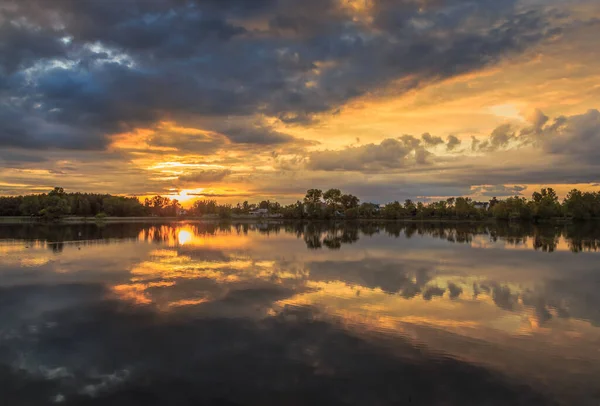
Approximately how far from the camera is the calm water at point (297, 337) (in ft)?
34.0

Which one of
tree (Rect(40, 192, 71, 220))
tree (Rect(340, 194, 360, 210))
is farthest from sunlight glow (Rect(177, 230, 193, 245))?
tree (Rect(340, 194, 360, 210))

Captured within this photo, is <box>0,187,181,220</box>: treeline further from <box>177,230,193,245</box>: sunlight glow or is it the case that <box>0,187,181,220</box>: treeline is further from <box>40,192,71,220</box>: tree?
<box>177,230,193,245</box>: sunlight glow

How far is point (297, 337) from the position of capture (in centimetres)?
1416

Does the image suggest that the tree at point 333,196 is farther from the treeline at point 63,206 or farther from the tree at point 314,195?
the treeline at point 63,206

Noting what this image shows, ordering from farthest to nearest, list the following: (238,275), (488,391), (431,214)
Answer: (431,214) < (238,275) < (488,391)

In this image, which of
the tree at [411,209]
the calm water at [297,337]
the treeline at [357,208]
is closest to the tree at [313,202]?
the treeline at [357,208]

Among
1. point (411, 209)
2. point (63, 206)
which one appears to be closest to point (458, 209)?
point (411, 209)

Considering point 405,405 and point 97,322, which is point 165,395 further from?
point 97,322

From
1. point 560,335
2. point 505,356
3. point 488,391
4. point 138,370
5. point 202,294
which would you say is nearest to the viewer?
point 488,391

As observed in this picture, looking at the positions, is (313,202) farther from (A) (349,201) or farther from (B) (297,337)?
(B) (297,337)

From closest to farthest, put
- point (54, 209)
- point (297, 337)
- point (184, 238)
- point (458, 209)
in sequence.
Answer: point (297, 337), point (184, 238), point (54, 209), point (458, 209)

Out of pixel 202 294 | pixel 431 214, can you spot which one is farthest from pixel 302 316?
pixel 431 214

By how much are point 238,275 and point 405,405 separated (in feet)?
59.8

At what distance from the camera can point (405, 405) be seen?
9727 mm
